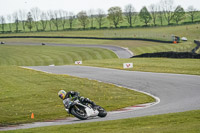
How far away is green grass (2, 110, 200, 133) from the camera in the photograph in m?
12.6

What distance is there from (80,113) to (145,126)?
13.4ft

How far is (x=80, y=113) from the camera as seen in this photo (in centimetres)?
1661

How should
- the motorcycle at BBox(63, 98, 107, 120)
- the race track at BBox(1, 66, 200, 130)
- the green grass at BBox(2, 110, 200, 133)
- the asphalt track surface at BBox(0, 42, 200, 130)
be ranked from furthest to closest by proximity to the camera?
the race track at BBox(1, 66, 200, 130) → the asphalt track surface at BBox(0, 42, 200, 130) → the motorcycle at BBox(63, 98, 107, 120) → the green grass at BBox(2, 110, 200, 133)

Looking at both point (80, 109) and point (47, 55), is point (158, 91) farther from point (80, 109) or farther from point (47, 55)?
point (47, 55)

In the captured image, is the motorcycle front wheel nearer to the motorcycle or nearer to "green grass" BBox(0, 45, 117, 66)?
the motorcycle

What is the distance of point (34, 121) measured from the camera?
17.6 m

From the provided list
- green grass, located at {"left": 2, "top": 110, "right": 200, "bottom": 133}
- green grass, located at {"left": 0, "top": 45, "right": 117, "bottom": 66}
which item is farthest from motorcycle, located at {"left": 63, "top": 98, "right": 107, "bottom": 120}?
green grass, located at {"left": 0, "top": 45, "right": 117, "bottom": 66}

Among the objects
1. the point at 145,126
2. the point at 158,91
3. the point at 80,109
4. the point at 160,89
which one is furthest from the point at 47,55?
the point at 145,126

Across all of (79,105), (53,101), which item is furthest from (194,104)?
(53,101)

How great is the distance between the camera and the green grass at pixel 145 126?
41.4ft

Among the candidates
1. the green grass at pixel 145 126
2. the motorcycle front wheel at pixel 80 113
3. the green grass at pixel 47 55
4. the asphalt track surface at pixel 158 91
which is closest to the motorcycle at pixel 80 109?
the motorcycle front wheel at pixel 80 113

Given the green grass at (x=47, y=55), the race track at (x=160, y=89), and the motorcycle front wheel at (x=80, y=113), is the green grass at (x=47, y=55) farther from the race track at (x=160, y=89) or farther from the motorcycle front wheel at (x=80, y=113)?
the motorcycle front wheel at (x=80, y=113)

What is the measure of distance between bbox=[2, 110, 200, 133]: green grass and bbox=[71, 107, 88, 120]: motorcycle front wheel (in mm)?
1719

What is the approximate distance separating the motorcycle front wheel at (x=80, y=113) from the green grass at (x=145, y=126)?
172cm
